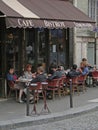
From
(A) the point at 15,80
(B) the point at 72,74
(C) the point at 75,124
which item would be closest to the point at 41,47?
(B) the point at 72,74

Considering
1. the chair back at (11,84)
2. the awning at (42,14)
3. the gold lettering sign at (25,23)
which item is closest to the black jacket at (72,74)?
the awning at (42,14)

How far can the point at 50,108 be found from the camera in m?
13.9

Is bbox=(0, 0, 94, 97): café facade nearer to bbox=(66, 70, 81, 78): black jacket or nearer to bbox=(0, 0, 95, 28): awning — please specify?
bbox=(0, 0, 95, 28): awning

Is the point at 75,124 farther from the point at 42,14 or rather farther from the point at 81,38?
the point at 81,38

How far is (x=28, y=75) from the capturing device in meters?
15.8

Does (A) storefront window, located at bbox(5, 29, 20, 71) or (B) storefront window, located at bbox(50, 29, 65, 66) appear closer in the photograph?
(A) storefront window, located at bbox(5, 29, 20, 71)

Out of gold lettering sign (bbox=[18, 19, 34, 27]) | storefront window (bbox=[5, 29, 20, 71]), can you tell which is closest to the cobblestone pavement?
gold lettering sign (bbox=[18, 19, 34, 27])

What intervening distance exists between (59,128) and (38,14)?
571cm

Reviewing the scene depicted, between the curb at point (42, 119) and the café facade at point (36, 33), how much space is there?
10.2ft

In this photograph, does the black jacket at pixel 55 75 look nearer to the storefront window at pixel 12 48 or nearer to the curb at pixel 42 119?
the storefront window at pixel 12 48

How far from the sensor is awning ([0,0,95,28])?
46.0 ft

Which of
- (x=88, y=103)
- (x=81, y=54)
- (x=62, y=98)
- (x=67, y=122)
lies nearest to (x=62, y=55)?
(x=81, y=54)

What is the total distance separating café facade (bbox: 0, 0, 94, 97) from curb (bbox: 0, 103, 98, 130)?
10.2 feet

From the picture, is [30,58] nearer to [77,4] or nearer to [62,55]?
[62,55]
